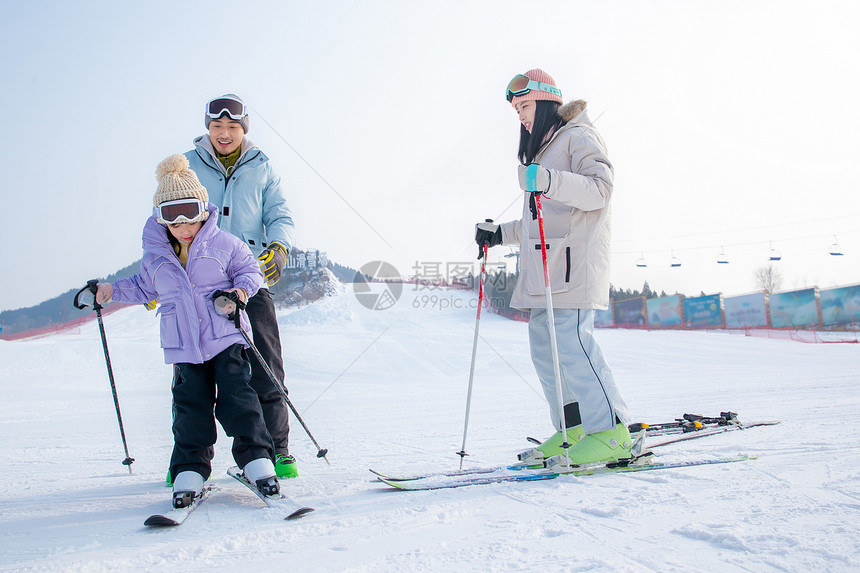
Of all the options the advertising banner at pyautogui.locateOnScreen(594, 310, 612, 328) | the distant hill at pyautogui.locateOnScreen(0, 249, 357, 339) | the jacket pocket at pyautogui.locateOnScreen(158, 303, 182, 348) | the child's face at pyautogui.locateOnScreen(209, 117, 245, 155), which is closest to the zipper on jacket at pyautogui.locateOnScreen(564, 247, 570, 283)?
the jacket pocket at pyautogui.locateOnScreen(158, 303, 182, 348)

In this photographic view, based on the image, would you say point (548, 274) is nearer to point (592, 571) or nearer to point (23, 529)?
point (592, 571)

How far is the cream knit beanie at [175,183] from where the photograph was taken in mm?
2379

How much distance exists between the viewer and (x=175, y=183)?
7.86 ft

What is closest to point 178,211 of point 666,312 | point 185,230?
point 185,230

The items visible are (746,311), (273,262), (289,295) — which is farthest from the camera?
(289,295)

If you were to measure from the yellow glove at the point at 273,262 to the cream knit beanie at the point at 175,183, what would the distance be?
Result: 0.54 m

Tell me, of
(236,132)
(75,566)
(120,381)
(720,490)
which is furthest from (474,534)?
(120,381)

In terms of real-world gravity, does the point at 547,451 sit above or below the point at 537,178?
below

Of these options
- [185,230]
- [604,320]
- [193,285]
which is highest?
[185,230]

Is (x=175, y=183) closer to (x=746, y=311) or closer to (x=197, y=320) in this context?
(x=197, y=320)

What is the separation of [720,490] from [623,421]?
26.4 inches

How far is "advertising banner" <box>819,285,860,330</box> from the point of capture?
19703 millimetres

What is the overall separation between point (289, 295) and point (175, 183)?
88.7 feet

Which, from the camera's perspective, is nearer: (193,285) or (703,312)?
(193,285)
